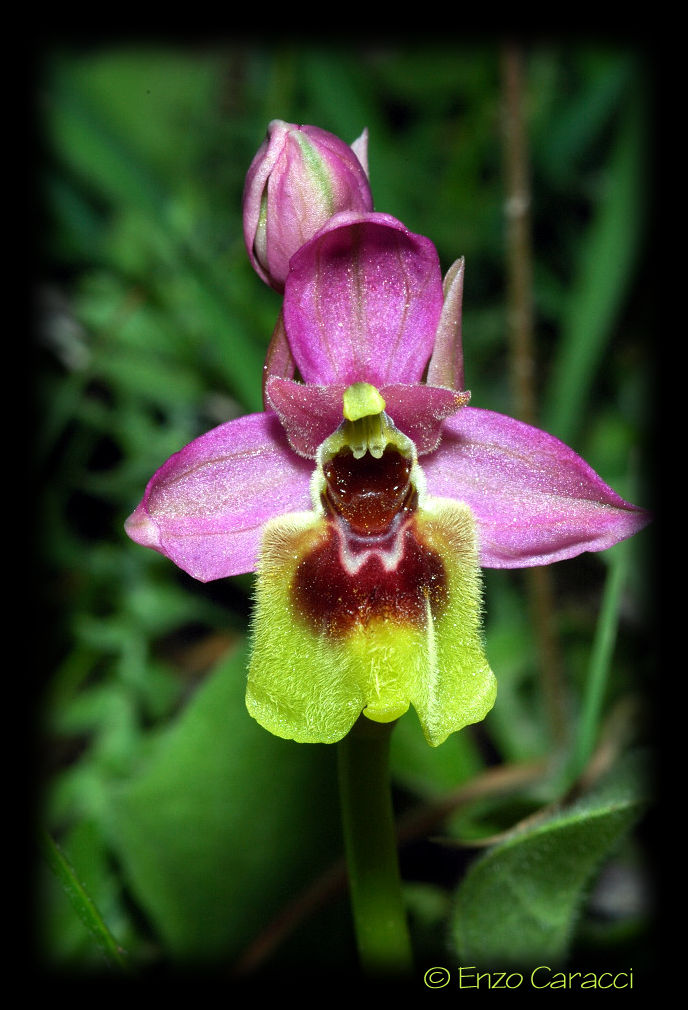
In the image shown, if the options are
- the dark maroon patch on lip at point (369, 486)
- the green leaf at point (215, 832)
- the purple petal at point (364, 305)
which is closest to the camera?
the purple petal at point (364, 305)

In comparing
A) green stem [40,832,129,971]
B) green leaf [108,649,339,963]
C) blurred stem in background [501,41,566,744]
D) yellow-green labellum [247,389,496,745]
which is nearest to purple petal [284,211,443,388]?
yellow-green labellum [247,389,496,745]

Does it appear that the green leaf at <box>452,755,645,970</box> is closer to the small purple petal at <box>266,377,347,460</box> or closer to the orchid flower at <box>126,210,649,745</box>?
the orchid flower at <box>126,210,649,745</box>

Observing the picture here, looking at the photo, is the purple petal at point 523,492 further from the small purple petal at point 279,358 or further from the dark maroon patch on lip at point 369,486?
the small purple petal at point 279,358

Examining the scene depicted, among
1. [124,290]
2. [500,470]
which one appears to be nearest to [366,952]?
[500,470]

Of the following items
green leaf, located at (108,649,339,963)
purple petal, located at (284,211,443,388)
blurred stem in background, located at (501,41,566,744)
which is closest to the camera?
purple petal, located at (284,211,443,388)

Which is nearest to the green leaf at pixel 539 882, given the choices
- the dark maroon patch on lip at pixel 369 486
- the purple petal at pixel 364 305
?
the dark maroon patch on lip at pixel 369 486

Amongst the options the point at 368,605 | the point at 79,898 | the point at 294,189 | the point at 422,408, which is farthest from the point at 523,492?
the point at 79,898

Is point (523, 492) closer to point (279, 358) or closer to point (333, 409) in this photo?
point (333, 409)
